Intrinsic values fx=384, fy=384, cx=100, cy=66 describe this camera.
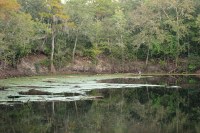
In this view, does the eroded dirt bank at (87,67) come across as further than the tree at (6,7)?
Yes

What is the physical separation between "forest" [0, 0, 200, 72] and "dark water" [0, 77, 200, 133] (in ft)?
95.4

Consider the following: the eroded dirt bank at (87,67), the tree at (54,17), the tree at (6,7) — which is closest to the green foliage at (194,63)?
the eroded dirt bank at (87,67)

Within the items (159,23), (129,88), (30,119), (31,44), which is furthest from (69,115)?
(159,23)

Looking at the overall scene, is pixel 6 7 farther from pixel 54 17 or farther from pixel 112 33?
pixel 112 33

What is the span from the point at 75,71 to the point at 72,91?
2838 cm

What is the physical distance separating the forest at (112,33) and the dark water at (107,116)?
29087mm

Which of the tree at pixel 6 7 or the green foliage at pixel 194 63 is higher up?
the tree at pixel 6 7

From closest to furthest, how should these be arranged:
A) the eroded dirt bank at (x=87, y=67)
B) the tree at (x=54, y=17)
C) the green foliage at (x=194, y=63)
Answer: the eroded dirt bank at (x=87, y=67)
the tree at (x=54, y=17)
the green foliage at (x=194, y=63)

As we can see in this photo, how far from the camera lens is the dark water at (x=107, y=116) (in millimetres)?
15906

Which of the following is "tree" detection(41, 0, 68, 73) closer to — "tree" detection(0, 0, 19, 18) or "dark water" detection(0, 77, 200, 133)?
"tree" detection(0, 0, 19, 18)

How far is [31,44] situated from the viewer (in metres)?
53.6

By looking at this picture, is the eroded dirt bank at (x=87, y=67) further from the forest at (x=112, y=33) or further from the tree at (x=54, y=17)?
the tree at (x=54, y=17)

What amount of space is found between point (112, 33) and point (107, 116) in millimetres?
45337

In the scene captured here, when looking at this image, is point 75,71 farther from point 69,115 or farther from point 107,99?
point 69,115
